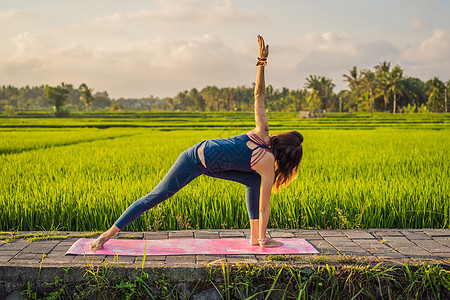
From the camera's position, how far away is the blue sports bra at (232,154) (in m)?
2.98

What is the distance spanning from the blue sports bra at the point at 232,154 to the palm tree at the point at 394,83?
2100 inches

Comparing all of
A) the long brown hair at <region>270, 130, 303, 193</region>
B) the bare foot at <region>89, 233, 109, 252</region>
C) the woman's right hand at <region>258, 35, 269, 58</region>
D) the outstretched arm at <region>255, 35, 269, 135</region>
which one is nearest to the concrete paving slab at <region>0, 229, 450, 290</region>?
the bare foot at <region>89, 233, 109, 252</region>

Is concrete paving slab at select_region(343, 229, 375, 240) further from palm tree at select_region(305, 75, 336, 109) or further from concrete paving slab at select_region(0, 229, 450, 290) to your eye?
palm tree at select_region(305, 75, 336, 109)

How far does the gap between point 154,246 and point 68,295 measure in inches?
27.6

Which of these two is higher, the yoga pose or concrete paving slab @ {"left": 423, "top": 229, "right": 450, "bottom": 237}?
the yoga pose

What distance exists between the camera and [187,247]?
10.4ft

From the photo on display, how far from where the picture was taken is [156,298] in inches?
107

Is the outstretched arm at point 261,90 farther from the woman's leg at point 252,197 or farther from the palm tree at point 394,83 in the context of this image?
the palm tree at point 394,83

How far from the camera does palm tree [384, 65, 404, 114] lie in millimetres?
53000

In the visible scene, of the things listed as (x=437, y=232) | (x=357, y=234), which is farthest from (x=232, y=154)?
(x=437, y=232)

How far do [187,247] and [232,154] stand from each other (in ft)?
2.54

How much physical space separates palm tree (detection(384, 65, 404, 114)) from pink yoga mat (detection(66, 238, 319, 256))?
53131 millimetres

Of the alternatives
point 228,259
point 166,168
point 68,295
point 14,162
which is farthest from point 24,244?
point 14,162

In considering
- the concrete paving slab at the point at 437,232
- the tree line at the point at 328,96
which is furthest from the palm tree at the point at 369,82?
the concrete paving slab at the point at 437,232
